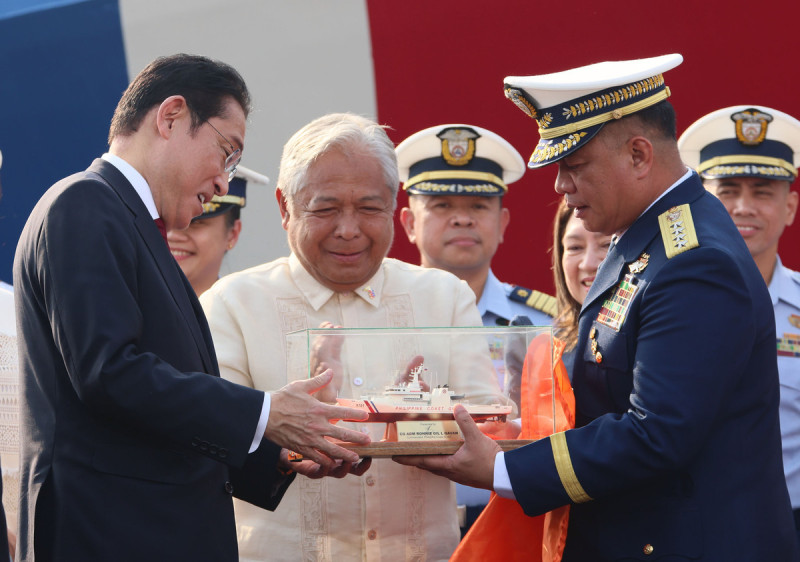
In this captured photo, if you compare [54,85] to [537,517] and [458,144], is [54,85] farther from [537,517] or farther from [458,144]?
[537,517]

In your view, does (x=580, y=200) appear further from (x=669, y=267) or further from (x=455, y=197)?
(x=455, y=197)

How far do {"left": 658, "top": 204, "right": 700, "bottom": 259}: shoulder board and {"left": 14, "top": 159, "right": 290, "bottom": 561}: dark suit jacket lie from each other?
3.48 ft

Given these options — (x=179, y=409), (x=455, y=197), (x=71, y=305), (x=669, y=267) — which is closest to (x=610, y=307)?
(x=669, y=267)

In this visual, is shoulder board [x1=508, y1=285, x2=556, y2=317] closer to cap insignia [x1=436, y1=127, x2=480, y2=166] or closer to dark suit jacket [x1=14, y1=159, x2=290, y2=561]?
cap insignia [x1=436, y1=127, x2=480, y2=166]

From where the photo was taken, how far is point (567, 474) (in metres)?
2.37

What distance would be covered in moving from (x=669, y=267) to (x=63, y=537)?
1.51 metres

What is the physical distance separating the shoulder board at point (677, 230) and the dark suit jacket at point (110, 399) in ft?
3.48

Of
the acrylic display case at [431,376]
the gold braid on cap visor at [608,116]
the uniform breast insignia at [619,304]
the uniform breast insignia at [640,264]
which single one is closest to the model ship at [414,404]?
the acrylic display case at [431,376]

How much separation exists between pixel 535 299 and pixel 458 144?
807 mm

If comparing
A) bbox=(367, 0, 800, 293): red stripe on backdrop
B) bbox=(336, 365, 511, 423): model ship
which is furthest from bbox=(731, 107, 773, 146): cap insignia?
bbox=(336, 365, 511, 423): model ship

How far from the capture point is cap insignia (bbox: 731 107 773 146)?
13.9 ft

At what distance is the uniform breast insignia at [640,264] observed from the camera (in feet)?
7.96

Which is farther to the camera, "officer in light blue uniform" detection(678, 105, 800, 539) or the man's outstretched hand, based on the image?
"officer in light blue uniform" detection(678, 105, 800, 539)

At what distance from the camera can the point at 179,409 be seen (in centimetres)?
209
